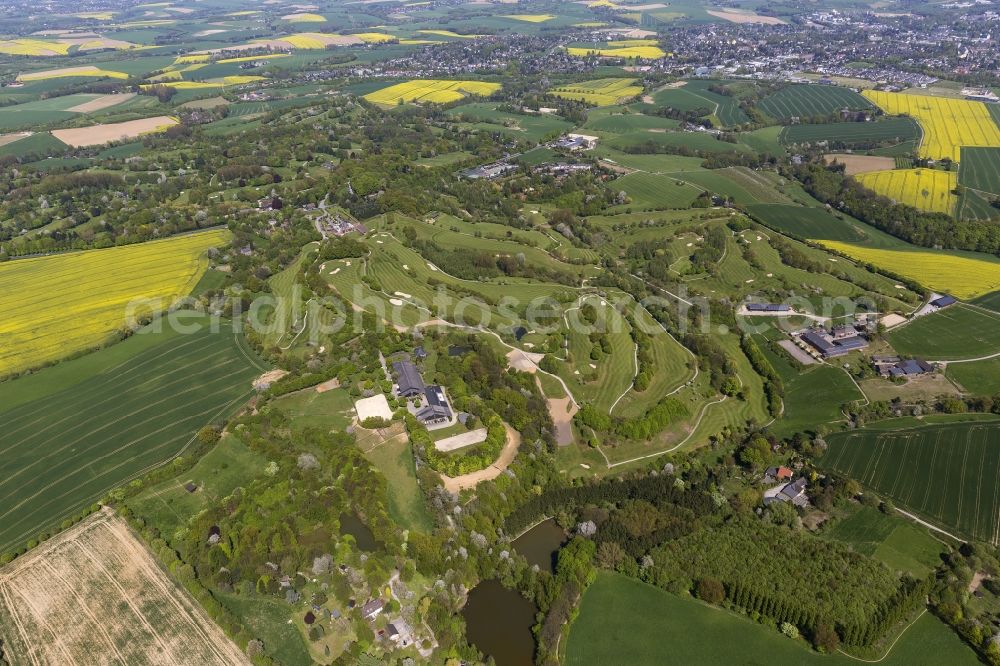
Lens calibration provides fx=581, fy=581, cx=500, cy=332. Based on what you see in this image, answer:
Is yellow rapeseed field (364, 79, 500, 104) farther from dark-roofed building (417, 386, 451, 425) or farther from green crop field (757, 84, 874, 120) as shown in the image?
dark-roofed building (417, 386, 451, 425)

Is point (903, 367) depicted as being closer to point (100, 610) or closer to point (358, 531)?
point (358, 531)

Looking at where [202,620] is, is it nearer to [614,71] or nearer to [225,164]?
[225,164]

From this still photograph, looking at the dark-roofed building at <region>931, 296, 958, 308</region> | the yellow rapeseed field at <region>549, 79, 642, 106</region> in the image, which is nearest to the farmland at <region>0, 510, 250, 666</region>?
the dark-roofed building at <region>931, 296, 958, 308</region>

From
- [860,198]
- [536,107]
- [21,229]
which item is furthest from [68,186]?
[860,198]

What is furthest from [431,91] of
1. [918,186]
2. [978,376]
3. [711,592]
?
[711,592]

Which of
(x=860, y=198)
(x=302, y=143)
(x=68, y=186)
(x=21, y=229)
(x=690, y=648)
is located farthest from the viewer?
(x=302, y=143)
